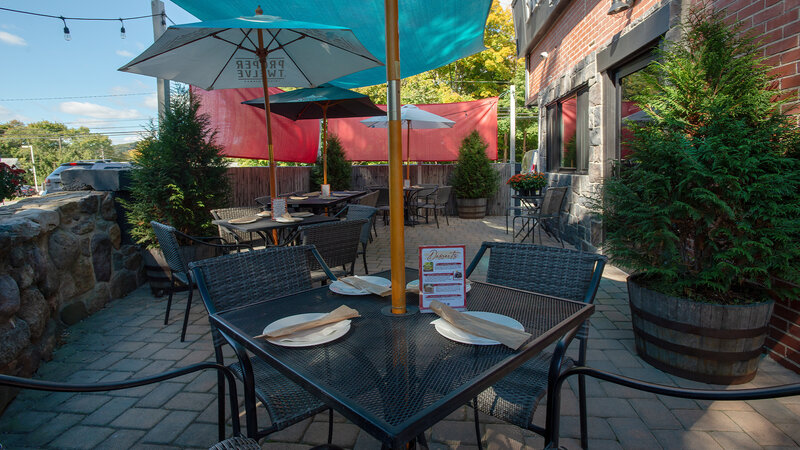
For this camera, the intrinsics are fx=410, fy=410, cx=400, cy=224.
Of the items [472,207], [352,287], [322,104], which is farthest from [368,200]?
[352,287]

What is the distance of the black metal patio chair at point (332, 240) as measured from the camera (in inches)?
105

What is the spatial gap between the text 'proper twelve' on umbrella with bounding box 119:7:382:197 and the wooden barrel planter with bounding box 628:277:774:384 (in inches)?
107

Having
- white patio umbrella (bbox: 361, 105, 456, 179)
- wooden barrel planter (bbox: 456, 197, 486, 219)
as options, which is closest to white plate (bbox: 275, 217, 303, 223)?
white patio umbrella (bbox: 361, 105, 456, 179)

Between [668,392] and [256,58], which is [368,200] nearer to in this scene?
[256,58]

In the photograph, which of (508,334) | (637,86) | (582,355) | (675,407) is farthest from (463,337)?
(637,86)

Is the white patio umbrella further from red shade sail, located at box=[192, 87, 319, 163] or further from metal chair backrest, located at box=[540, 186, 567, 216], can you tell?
metal chair backrest, located at box=[540, 186, 567, 216]

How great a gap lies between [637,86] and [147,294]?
5.08 meters

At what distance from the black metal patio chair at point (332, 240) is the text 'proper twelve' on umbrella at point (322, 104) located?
250 cm

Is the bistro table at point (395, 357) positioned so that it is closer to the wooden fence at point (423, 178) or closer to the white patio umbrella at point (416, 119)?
the white patio umbrella at point (416, 119)

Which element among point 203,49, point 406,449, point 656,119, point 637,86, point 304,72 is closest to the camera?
point 406,449

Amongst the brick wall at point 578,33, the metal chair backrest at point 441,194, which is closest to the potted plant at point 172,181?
the metal chair backrest at point 441,194

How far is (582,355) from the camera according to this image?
5.05 ft

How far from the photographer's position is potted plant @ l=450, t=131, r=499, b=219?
8.72 m

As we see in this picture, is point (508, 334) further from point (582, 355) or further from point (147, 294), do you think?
point (147, 294)
